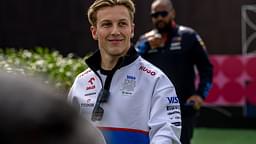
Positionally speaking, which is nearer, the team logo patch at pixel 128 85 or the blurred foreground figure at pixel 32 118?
the blurred foreground figure at pixel 32 118

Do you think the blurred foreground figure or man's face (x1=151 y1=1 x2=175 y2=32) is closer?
the blurred foreground figure

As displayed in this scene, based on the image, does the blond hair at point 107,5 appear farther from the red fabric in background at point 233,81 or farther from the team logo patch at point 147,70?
the red fabric in background at point 233,81

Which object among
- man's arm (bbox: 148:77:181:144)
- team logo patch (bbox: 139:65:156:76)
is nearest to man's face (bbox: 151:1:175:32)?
team logo patch (bbox: 139:65:156:76)

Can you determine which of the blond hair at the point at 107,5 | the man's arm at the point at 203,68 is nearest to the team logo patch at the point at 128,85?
the blond hair at the point at 107,5

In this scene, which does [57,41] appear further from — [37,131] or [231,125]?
→ [37,131]

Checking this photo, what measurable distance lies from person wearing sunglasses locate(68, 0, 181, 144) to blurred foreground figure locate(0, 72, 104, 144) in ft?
6.47

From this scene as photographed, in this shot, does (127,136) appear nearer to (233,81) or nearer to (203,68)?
(203,68)

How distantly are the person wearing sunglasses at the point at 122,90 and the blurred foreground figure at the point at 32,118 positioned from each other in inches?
77.7

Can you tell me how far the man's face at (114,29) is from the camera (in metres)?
2.97

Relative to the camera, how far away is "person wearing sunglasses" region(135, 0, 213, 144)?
577 cm

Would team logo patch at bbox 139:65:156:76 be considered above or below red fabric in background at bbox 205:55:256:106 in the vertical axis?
above

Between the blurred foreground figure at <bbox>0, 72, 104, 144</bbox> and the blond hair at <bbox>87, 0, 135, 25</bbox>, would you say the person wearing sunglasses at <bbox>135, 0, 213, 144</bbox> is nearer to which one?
the blond hair at <bbox>87, 0, 135, 25</bbox>

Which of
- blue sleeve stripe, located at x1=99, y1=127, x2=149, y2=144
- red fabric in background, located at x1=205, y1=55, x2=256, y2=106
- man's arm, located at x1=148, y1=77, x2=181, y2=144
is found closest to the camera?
man's arm, located at x1=148, y1=77, x2=181, y2=144

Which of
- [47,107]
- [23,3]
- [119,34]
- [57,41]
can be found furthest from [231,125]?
[47,107]
